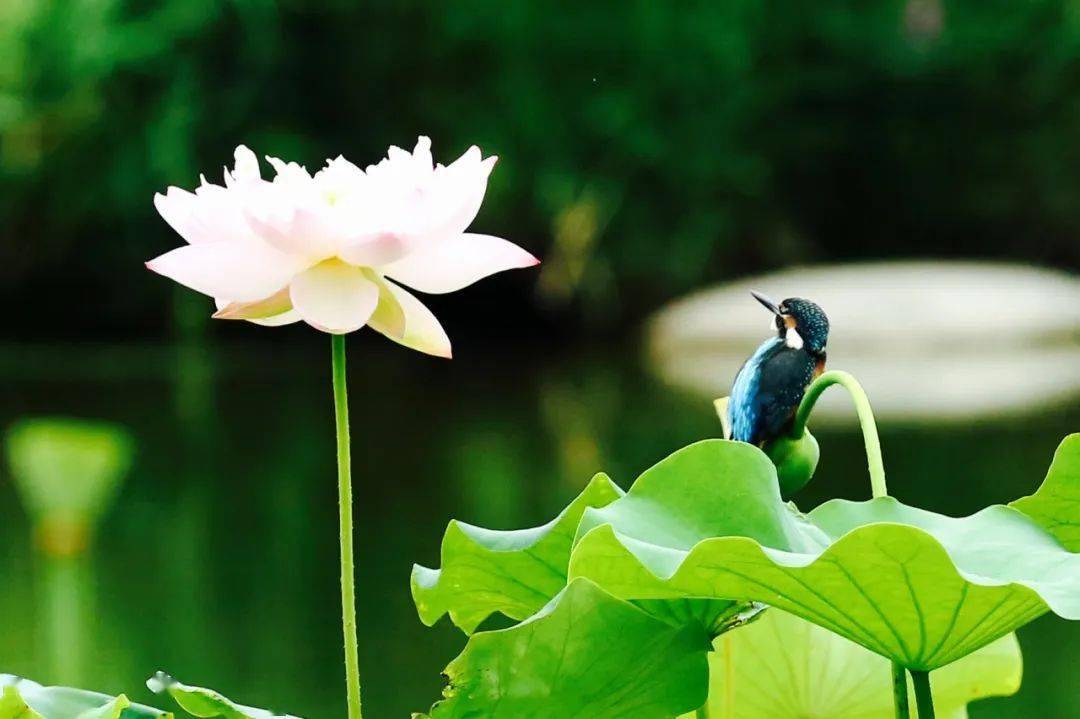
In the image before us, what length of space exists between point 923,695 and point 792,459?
0.08 metres

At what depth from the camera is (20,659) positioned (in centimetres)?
220

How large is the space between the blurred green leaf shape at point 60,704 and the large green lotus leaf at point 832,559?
0.11 m

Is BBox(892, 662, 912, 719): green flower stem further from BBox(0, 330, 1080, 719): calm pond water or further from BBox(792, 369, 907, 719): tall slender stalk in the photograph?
BBox(0, 330, 1080, 719): calm pond water

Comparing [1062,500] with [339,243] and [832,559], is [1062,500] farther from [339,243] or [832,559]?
[339,243]

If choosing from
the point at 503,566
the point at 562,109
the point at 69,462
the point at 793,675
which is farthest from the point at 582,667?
the point at 562,109

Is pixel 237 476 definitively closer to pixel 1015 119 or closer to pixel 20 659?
pixel 20 659

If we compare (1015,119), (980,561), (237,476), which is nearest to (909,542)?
(980,561)

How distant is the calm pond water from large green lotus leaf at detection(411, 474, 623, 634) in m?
1.52

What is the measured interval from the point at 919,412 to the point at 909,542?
13.4ft

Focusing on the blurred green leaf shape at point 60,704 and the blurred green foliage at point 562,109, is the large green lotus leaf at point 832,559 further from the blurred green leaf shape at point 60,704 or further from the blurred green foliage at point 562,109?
the blurred green foliage at point 562,109

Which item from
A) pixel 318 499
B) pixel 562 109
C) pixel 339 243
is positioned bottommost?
pixel 339 243

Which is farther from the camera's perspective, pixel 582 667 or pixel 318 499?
pixel 318 499

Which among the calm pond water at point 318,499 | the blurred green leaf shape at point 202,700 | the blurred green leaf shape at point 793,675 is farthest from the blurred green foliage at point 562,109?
the blurred green leaf shape at point 202,700

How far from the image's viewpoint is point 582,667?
401 mm
